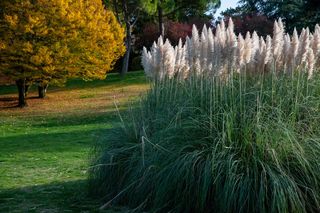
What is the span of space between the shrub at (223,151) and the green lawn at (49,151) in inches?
22.0

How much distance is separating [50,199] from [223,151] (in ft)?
7.85

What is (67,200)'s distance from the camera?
610cm

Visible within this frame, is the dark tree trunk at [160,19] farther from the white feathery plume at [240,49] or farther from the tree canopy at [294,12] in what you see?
the white feathery plume at [240,49]

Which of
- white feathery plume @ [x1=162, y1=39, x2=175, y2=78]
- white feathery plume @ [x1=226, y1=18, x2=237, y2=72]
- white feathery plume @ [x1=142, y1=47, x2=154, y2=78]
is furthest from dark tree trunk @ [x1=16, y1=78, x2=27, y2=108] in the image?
white feathery plume @ [x1=226, y1=18, x2=237, y2=72]

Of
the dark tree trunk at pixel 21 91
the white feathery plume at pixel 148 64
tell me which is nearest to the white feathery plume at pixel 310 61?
the white feathery plume at pixel 148 64

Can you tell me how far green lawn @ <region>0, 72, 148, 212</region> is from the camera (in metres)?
6.16

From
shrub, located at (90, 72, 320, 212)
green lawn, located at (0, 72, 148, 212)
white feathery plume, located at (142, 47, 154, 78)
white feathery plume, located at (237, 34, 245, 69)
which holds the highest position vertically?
white feathery plume, located at (237, 34, 245, 69)

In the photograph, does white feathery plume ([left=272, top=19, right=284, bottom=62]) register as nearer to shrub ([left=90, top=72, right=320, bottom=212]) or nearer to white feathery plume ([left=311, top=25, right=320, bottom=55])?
shrub ([left=90, top=72, right=320, bottom=212])

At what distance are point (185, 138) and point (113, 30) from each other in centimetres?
2299

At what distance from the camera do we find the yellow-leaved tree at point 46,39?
861 inches

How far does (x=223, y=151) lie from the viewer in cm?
482

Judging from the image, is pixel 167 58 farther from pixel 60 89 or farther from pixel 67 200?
pixel 60 89

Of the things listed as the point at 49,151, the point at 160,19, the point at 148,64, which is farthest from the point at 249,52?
the point at 160,19

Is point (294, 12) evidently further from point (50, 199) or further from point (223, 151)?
A: point (223, 151)
